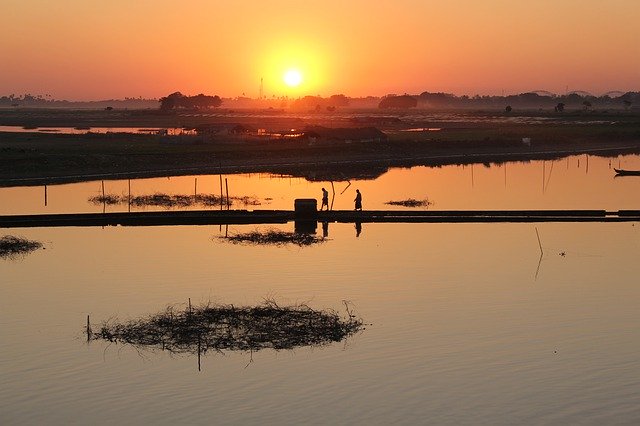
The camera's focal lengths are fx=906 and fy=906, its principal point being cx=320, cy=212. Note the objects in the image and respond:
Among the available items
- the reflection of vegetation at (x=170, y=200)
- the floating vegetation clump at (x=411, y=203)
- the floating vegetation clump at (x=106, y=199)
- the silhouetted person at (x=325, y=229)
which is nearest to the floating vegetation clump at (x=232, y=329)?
the silhouetted person at (x=325, y=229)

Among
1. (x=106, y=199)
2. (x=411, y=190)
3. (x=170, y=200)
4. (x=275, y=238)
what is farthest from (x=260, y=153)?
(x=275, y=238)

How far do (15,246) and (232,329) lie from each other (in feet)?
61.4

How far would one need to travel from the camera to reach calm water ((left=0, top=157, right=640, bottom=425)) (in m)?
21.5

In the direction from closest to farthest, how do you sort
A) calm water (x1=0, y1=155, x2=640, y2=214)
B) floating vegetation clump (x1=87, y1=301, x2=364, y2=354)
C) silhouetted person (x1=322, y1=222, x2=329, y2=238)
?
floating vegetation clump (x1=87, y1=301, x2=364, y2=354)
silhouetted person (x1=322, y1=222, x2=329, y2=238)
calm water (x1=0, y1=155, x2=640, y2=214)

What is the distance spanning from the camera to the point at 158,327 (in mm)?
27297

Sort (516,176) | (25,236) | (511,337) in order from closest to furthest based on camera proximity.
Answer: (511,337)
(25,236)
(516,176)

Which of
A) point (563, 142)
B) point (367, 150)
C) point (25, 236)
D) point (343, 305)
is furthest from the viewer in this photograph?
point (563, 142)

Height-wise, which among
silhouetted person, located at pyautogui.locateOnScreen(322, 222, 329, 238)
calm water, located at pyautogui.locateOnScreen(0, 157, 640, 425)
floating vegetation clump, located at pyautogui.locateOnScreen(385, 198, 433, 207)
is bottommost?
calm water, located at pyautogui.locateOnScreen(0, 157, 640, 425)

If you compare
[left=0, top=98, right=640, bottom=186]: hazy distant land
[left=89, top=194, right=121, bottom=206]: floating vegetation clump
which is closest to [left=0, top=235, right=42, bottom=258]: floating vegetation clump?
[left=89, top=194, right=121, bottom=206]: floating vegetation clump

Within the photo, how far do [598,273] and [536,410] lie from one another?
16724 mm

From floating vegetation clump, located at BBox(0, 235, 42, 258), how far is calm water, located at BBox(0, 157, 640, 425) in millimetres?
854

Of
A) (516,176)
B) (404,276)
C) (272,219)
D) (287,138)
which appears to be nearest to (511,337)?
(404,276)

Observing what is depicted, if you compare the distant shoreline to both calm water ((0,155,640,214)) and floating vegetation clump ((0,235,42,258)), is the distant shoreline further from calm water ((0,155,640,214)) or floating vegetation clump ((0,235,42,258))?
floating vegetation clump ((0,235,42,258))

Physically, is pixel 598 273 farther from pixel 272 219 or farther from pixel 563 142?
pixel 563 142
